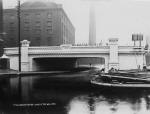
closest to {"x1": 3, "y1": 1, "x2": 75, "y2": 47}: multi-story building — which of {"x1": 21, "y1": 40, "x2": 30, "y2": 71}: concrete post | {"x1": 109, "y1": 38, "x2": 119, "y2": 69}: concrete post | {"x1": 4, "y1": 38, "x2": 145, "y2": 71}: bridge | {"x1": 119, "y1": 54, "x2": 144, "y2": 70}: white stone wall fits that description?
{"x1": 4, "y1": 38, "x2": 145, "y2": 71}: bridge

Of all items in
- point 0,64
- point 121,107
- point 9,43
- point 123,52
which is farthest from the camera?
point 9,43

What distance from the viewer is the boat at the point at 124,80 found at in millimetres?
29562

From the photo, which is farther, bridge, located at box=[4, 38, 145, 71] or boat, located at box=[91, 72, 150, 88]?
bridge, located at box=[4, 38, 145, 71]

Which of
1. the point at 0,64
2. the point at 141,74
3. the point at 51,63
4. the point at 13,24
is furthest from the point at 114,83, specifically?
the point at 13,24

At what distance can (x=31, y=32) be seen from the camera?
7900cm

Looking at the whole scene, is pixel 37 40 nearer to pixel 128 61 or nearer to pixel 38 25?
pixel 38 25

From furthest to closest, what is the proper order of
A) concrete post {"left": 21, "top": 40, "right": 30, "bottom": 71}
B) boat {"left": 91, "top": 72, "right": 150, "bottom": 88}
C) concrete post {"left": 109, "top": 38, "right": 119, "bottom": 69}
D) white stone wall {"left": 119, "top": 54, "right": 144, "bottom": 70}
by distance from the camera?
concrete post {"left": 21, "top": 40, "right": 30, "bottom": 71} < concrete post {"left": 109, "top": 38, "right": 119, "bottom": 69} < white stone wall {"left": 119, "top": 54, "right": 144, "bottom": 70} < boat {"left": 91, "top": 72, "right": 150, "bottom": 88}

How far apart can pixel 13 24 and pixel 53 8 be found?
Result: 1344cm

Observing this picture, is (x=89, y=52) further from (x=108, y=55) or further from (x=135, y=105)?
(x=135, y=105)

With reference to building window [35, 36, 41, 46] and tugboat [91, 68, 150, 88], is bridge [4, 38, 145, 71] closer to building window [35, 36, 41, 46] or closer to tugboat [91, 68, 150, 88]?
tugboat [91, 68, 150, 88]

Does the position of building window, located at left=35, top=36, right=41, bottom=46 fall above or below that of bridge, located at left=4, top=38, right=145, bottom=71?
above

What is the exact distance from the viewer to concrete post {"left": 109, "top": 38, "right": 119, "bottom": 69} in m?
44.7

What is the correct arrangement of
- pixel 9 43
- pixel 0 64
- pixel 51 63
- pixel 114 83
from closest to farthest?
pixel 114 83
pixel 0 64
pixel 51 63
pixel 9 43

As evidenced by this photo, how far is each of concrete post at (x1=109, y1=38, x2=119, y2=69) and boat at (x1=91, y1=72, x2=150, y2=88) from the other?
12521mm
